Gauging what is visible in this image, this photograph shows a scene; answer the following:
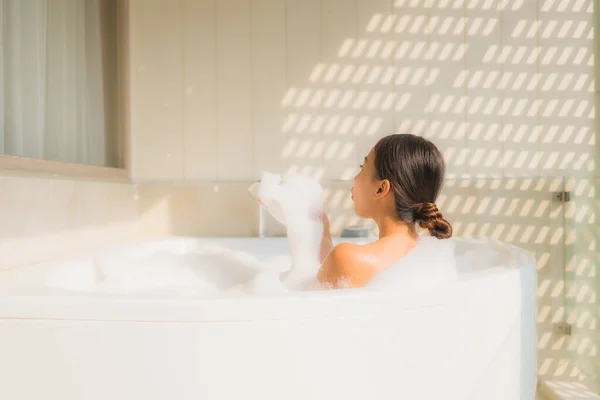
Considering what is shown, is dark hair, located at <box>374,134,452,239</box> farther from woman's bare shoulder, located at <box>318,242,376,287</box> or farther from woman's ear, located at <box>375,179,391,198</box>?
woman's bare shoulder, located at <box>318,242,376,287</box>

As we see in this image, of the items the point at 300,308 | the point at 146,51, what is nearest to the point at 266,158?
the point at 146,51

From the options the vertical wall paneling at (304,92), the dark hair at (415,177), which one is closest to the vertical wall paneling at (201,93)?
the vertical wall paneling at (304,92)

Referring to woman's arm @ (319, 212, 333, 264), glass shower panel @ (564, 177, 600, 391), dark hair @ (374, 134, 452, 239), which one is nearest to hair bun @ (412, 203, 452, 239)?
dark hair @ (374, 134, 452, 239)

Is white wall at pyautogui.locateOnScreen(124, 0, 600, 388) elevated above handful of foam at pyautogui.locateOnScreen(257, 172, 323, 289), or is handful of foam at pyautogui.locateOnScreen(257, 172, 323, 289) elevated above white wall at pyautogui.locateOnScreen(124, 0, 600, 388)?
white wall at pyautogui.locateOnScreen(124, 0, 600, 388)

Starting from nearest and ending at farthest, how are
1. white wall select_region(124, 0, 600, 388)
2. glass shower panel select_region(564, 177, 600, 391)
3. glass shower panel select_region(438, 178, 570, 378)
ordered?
glass shower panel select_region(564, 177, 600, 391) → glass shower panel select_region(438, 178, 570, 378) → white wall select_region(124, 0, 600, 388)

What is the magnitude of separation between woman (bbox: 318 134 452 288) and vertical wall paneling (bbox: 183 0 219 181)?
1106mm

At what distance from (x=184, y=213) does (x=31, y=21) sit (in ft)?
3.29

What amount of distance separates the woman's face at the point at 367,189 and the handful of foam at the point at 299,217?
24 centimetres

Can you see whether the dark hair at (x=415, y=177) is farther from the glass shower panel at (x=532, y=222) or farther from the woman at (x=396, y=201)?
the glass shower panel at (x=532, y=222)

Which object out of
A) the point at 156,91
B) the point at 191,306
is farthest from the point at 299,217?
the point at 156,91

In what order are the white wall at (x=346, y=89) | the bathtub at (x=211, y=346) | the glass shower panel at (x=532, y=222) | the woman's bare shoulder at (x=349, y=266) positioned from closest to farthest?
1. the bathtub at (x=211, y=346)
2. the woman's bare shoulder at (x=349, y=266)
3. the glass shower panel at (x=532, y=222)
4. the white wall at (x=346, y=89)

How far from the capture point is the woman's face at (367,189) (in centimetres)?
119

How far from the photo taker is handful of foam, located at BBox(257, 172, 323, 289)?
141 cm

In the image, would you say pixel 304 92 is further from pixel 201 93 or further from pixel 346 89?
pixel 201 93
